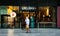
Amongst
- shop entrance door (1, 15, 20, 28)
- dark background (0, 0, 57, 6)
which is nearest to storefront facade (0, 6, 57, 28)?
shop entrance door (1, 15, 20, 28)

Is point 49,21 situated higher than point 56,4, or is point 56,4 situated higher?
point 56,4

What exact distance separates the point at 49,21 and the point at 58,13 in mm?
1714

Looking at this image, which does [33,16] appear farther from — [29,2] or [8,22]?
[8,22]

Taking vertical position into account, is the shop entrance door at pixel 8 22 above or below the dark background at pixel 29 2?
below

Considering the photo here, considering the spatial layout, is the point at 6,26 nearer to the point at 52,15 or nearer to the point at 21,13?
the point at 21,13

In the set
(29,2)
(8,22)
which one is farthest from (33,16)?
(8,22)

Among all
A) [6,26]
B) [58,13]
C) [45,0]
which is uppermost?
[45,0]

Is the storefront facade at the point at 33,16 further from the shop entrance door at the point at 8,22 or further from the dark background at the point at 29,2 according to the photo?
the dark background at the point at 29,2

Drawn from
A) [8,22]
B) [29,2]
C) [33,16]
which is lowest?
[8,22]

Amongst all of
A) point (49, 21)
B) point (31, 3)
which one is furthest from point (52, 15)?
point (31, 3)

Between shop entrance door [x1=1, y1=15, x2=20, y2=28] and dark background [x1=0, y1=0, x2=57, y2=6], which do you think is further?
shop entrance door [x1=1, y1=15, x2=20, y2=28]

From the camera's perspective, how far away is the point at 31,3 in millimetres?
27844

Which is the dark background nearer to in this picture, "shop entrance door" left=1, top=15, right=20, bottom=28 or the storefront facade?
the storefront facade

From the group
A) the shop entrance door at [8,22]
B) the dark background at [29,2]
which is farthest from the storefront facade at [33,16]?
the dark background at [29,2]
